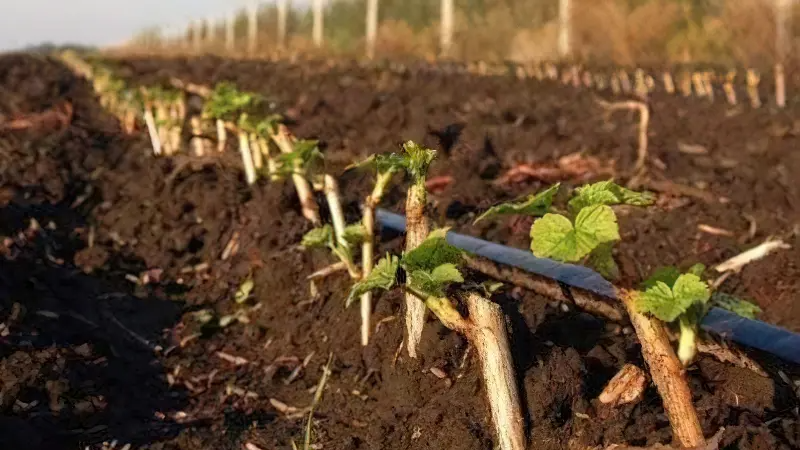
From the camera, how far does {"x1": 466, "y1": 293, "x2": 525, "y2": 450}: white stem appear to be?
2.25 meters

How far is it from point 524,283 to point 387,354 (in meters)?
0.56

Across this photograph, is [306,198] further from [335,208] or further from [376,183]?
[376,183]

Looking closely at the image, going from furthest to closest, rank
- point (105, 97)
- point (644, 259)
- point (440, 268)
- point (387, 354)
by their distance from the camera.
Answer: point (105, 97), point (644, 259), point (387, 354), point (440, 268)

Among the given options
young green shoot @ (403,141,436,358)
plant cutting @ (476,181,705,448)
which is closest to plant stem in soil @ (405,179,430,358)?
young green shoot @ (403,141,436,358)

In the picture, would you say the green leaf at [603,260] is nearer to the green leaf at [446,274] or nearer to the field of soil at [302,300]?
the field of soil at [302,300]

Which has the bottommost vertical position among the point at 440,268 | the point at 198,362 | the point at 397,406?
the point at 198,362

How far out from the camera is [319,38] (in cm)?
2862

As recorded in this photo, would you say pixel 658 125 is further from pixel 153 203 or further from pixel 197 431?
pixel 197 431

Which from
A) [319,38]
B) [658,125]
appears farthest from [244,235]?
[319,38]

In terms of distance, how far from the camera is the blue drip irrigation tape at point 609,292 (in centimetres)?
272

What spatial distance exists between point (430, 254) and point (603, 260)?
0.47 metres

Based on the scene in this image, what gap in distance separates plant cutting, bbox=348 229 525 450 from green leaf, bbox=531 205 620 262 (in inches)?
9.3

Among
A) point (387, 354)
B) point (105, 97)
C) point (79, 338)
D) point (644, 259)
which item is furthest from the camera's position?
point (105, 97)

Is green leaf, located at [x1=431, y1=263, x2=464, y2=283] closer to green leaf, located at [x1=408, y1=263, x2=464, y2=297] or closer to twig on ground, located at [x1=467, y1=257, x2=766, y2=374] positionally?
green leaf, located at [x1=408, y1=263, x2=464, y2=297]
